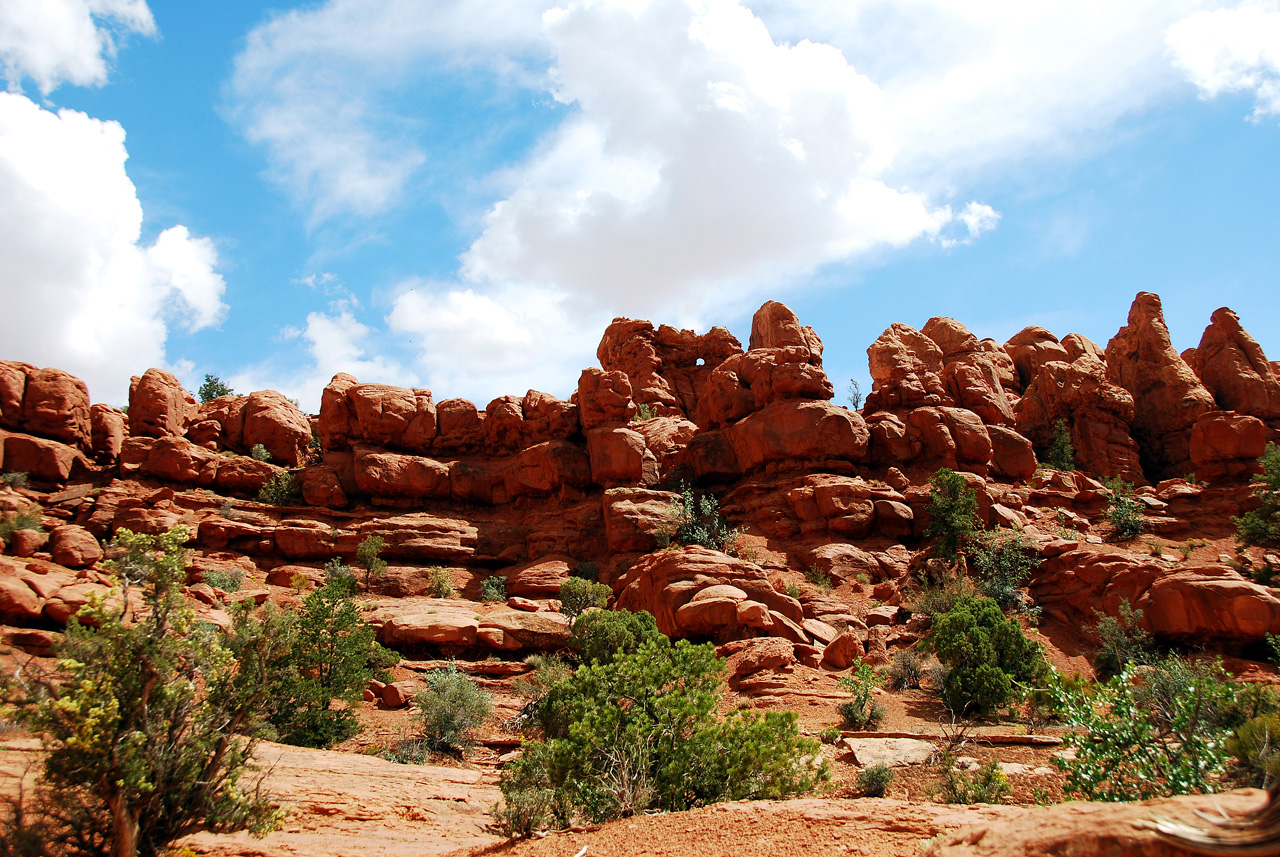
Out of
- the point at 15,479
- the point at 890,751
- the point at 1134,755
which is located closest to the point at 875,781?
the point at 890,751

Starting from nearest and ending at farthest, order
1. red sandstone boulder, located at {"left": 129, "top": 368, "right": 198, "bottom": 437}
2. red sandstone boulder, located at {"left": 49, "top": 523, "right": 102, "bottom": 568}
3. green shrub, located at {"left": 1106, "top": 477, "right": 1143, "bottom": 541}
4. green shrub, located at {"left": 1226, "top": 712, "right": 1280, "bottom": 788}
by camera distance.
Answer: green shrub, located at {"left": 1226, "top": 712, "right": 1280, "bottom": 788}
red sandstone boulder, located at {"left": 49, "top": 523, "right": 102, "bottom": 568}
green shrub, located at {"left": 1106, "top": 477, "right": 1143, "bottom": 541}
red sandstone boulder, located at {"left": 129, "top": 368, "right": 198, "bottom": 437}

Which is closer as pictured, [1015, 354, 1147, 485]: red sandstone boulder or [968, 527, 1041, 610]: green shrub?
[968, 527, 1041, 610]: green shrub

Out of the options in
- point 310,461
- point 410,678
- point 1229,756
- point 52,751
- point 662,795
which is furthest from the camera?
point 310,461

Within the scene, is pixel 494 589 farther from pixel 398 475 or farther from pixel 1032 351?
pixel 1032 351

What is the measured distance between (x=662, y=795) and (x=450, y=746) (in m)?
8.51

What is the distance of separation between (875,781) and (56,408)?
38.1 m

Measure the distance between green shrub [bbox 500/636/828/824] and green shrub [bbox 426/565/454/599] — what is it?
19.9 metres

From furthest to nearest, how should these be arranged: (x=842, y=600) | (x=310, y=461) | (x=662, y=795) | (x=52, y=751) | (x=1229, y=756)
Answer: (x=310, y=461)
(x=842, y=600)
(x=1229, y=756)
(x=662, y=795)
(x=52, y=751)

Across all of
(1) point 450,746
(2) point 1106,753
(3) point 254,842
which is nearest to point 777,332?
(1) point 450,746

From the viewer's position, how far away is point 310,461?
37.5m

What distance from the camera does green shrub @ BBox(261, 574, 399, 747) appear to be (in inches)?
595

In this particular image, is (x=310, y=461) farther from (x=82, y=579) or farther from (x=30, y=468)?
(x=82, y=579)

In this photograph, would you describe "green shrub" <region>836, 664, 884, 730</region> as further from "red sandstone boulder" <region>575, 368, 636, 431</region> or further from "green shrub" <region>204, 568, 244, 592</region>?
"green shrub" <region>204, 568, 244, 592</region>

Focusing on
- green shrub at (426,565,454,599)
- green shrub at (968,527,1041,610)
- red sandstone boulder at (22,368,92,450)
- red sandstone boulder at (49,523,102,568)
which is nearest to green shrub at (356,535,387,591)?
green shrub at (426,565,454,599)
